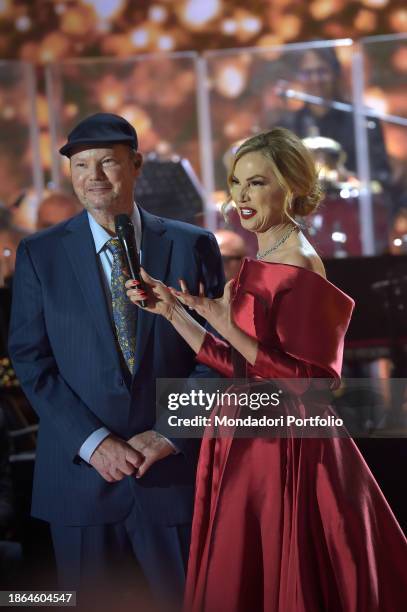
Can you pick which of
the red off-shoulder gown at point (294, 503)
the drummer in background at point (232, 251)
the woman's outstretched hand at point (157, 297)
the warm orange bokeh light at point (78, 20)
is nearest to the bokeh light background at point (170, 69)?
the warm orange bokeh light at point (78, 20)

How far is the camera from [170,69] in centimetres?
392

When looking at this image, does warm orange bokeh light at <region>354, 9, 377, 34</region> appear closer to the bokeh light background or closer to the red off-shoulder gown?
the bokeh light background

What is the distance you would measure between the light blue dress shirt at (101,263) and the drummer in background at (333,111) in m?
2.09

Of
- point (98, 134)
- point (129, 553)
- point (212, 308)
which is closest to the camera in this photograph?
point (212, 308)

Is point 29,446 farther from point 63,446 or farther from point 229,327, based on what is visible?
point 229,327

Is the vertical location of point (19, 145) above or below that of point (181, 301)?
above

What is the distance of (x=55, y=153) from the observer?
3562 millimetres

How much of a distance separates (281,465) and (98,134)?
789 millimetres

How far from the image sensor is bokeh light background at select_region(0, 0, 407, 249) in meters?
3.12

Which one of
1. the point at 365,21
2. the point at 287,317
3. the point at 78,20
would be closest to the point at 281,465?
the point at 287,317

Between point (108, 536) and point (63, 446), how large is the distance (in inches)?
8.9

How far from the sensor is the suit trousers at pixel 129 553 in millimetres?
1890

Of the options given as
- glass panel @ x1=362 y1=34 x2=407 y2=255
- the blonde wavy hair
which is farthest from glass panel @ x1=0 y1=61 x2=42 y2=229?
the blonde wavy hair

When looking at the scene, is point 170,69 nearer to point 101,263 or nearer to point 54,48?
point 54,48
